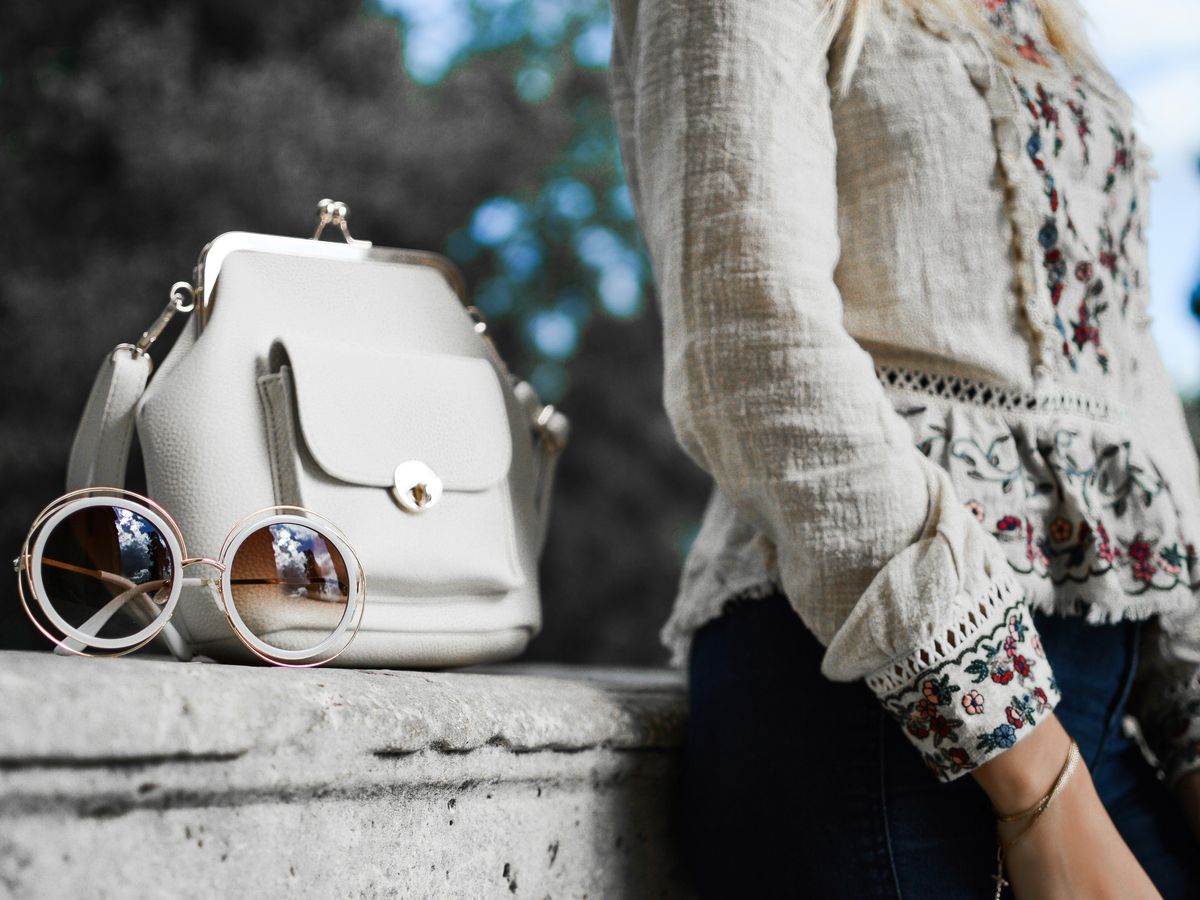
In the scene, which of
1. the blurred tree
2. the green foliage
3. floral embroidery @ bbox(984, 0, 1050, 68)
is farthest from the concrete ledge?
the green foliage

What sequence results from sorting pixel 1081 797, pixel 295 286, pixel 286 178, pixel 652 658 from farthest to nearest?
pixel 652 658, pixel 286 178, pixel 295 286, pixel 1081 797

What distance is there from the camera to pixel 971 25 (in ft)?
2.85

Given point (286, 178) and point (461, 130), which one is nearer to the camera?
point (286, 178)

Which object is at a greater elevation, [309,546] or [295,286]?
[295,286]

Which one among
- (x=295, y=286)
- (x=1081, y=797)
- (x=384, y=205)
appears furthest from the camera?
(x=384, y=205)

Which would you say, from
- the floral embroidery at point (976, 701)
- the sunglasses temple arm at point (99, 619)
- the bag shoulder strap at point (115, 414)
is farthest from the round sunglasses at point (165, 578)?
the floral embroidery at point (976, 701)

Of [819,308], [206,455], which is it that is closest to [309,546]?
[206,455]

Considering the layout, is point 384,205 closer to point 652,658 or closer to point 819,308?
point 652,658

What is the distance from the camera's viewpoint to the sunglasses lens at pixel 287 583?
693mm

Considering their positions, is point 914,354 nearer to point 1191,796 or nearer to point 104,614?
point 1191,796

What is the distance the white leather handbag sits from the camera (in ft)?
2.40

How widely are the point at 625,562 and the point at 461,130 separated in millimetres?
2188

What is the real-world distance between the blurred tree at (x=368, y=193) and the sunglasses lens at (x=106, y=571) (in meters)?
2.03

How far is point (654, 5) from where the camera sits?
78 centimetres
